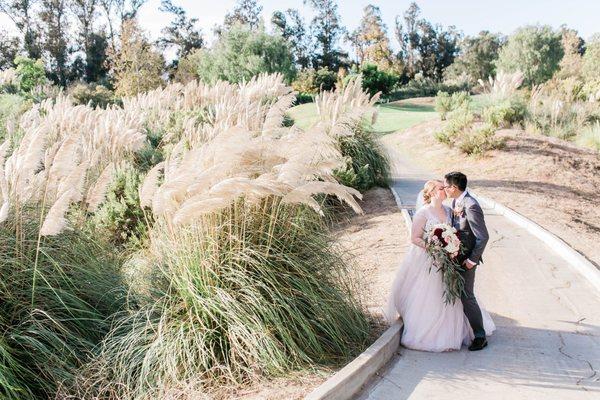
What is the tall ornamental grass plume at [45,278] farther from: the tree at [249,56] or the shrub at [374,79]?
the shrub at [374,79]

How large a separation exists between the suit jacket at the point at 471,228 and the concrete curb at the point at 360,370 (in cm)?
104

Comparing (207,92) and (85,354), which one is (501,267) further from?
(207,92)

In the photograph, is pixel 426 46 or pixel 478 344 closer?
pixel 478 344

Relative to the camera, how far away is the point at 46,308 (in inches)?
211

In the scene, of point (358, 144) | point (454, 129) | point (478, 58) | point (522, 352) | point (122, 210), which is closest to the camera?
point (522, 352)

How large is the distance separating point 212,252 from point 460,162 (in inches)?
540

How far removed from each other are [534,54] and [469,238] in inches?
1995

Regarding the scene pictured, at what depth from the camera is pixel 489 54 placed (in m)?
63.8

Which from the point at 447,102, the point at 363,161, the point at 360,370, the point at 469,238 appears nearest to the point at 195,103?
the point at 363,161

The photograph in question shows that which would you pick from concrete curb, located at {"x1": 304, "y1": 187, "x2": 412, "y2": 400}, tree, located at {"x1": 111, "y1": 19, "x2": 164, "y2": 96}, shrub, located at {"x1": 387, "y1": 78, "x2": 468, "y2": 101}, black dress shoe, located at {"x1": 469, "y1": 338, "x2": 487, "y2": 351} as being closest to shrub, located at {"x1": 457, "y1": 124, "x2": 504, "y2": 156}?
black dress shoe, located at {"x1": 469, "y1": 338, "x2": 487, "y2": 351}

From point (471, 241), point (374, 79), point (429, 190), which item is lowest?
point (374, 79)

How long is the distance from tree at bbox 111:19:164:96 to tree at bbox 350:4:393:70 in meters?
28.4

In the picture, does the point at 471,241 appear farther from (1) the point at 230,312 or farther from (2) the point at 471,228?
(1) the point at 230,312

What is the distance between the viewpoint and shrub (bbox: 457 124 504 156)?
17.7 meters
